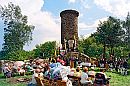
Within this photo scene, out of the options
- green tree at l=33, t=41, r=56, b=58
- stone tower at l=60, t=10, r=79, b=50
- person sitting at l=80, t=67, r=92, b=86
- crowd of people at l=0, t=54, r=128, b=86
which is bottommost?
person sitting at l=80, t=67, r=92, b=86

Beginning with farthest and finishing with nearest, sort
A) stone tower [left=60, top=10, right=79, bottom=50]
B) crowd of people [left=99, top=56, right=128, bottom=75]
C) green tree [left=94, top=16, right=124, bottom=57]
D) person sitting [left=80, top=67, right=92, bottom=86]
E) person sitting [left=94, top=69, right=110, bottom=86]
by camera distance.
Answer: green tree [left=94, top=16, right=124, bottom=57], stone tower [left=60, top=10, right=79, bottom=50], crowd of people [left=99, top=56, right=128, bottom=75], person sitting [left=80, top=67, right=92, bottom=86], person sitting [left=94, top=69, right=110, bottom=86]

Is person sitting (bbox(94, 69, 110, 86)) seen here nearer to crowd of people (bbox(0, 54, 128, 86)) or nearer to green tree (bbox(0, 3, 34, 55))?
crowd of people (bbox(0, 54, 128, 86))

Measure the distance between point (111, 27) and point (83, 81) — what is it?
3926 centimetres

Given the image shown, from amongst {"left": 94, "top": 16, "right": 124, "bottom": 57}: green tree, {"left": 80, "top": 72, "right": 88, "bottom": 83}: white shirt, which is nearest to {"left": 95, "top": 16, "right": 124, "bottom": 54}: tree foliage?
{"left": 94, "top": 16, "right": 124, "bottom": 57}: green tree

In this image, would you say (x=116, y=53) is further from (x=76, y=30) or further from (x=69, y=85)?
(x=69, y=85)

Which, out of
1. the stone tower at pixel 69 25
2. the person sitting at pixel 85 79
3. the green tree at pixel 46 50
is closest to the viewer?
the person sitting at pixel 85 79

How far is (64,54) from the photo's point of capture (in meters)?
32.0

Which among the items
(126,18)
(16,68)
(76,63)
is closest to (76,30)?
(76,63)

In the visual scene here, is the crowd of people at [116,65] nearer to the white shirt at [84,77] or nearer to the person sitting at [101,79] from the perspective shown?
the white shirt at [84,77]

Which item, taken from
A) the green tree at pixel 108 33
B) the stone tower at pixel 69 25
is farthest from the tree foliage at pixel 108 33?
the stone tower at pixel 69 25

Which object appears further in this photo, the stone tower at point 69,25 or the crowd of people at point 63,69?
the stone tower at point 69,25

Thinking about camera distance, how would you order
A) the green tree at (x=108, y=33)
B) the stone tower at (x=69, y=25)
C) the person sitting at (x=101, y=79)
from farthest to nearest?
the green tree at (x=108, y=33) → the stone tower at (x=69, y=25) → the person sitting at (x=101, y=79)

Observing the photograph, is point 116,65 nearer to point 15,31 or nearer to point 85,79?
point 85,79

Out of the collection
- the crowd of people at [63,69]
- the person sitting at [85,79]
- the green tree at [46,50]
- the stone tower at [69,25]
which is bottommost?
the person sitting at [85,79]
